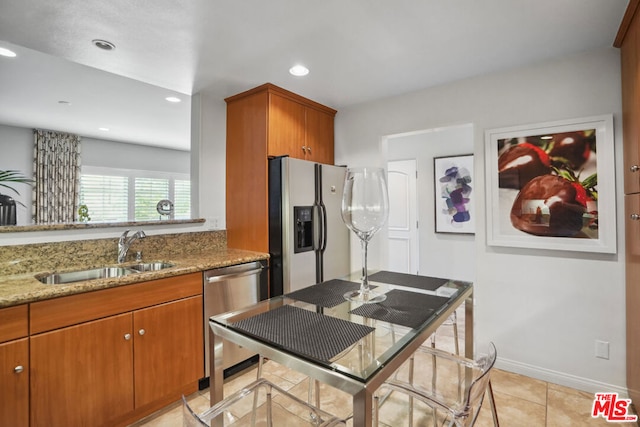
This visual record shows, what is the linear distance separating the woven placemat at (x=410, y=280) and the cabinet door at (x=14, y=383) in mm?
1731

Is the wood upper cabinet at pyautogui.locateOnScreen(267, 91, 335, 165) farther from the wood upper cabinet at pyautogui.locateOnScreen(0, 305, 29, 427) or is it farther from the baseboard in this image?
the baseboard

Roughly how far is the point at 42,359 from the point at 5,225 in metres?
1.11

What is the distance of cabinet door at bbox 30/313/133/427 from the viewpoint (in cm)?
154

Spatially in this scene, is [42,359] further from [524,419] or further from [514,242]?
[514,242]

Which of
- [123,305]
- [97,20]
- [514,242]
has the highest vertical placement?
[97,20]

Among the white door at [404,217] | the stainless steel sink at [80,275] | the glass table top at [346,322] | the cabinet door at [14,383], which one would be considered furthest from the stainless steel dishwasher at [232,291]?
the white door at [404,217]

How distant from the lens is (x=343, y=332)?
39.8 inches

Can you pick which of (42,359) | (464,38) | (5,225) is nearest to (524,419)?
(464,38)

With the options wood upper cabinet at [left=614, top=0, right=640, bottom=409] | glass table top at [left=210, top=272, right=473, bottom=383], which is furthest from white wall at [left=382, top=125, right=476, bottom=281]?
glass table top at [left=210, top=272, right=473, bottom=383]

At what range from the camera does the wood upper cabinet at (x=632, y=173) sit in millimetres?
1693

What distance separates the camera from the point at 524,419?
1901mm

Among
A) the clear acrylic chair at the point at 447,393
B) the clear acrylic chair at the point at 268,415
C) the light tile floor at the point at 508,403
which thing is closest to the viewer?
the clear acrylic chair at the point at 447,393

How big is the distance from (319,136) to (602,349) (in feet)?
9.14

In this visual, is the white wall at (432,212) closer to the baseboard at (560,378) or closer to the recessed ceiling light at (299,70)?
the baseboard at (560,378)
